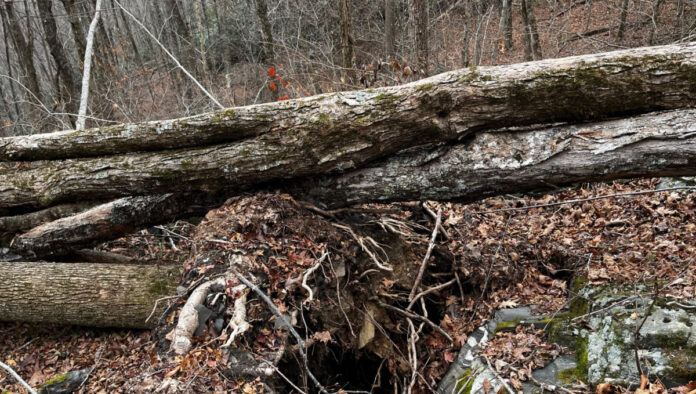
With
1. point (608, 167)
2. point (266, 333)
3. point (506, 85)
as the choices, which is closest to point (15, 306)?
point (266, 333)

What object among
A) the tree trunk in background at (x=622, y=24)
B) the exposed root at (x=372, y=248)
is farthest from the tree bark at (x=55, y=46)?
the tree trunk in background at (x=622, y=24)

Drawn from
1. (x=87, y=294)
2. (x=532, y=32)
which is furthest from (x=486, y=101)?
(x=532, y=32)

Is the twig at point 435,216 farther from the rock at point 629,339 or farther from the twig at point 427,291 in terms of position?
the rock at point 629,339

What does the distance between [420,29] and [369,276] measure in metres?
4.99

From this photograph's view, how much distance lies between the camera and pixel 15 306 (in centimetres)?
436

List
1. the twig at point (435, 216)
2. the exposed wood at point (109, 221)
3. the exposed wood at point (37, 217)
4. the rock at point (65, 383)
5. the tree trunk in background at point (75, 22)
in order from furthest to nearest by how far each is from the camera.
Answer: the tree trunk in background at point (75, 22) → the twig at point (435, 216) → the exposed wood at point (37, 217) → the exposed wood at point (109, 221) → the rock at point (65, 383)

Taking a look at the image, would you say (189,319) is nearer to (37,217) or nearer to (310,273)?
(310,273)

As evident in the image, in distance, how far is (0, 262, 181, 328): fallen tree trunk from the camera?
167 inches

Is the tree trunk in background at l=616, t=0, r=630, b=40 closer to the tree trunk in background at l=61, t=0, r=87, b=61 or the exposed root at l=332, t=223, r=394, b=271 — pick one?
the exposed root at l=332, t=223, r=394, b=271

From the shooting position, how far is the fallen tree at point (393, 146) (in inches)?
133

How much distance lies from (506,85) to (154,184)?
313cm

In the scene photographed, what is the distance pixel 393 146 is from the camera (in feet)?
12.5

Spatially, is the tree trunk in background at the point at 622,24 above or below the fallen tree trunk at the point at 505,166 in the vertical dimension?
above

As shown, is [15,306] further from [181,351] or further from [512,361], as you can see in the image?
Answer: [512,361]
